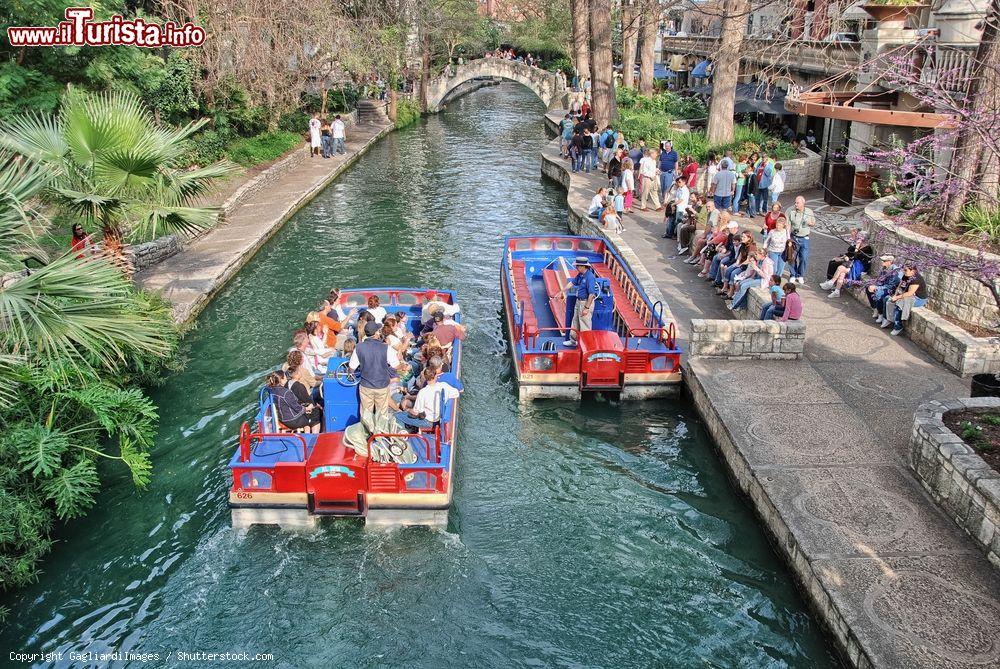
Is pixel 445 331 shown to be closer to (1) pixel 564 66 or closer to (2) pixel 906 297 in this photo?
(2) pixel 906 297

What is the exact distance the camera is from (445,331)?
536 inches

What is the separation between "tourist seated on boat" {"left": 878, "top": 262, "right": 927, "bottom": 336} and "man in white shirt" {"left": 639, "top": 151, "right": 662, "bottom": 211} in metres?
10.2

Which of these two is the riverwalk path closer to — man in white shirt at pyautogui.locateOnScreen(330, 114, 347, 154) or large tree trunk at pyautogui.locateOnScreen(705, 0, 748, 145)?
large tree trunk at pyautogui.locateOnScreen(705, 0, 748, 145)

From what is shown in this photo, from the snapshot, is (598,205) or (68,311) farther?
(598,205)

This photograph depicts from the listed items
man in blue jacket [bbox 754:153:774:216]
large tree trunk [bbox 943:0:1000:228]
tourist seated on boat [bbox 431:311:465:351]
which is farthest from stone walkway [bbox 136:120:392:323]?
large tree trunk [bbox 943:0:1000:228]

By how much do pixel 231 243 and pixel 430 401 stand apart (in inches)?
508

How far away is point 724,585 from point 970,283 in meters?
7.68

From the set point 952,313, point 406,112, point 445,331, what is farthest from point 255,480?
point 406,112

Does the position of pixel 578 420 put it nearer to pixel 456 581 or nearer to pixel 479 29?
pixel 456 581

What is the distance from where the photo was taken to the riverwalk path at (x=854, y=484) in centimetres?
823

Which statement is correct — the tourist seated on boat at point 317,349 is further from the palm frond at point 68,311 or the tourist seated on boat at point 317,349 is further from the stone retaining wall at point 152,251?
the stone retaining wall at point 152,251

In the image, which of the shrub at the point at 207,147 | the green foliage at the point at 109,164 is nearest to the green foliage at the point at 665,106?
the shrub at the point at 207,147

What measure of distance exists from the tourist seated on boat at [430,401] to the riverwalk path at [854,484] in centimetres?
396

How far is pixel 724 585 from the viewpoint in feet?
32.6
